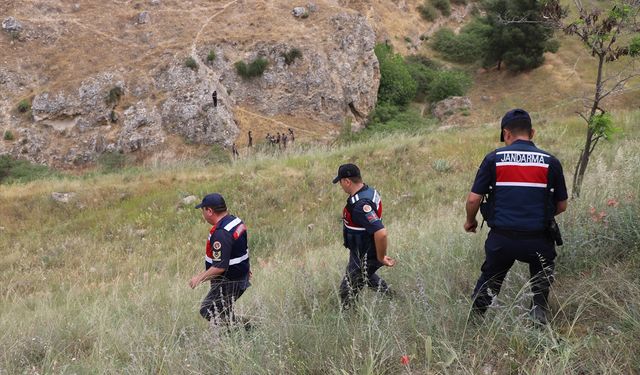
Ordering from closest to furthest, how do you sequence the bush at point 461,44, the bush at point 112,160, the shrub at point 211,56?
the bush at point 112,160 < the shrub at point 211,56 < the bush at point 461,44

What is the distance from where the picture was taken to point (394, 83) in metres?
27.2

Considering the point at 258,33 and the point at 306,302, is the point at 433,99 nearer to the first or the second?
the point at 258,33

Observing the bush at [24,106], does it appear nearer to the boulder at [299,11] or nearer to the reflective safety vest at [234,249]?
the boulder at [299,11]

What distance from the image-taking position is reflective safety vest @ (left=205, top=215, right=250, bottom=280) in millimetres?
4094

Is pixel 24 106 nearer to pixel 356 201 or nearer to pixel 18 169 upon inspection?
pixel 18 169

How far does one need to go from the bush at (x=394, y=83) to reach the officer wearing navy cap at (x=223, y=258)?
23.3 m

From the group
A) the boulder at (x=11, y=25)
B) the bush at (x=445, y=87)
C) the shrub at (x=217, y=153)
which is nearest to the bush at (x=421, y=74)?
the bush at (x=445, y=87)

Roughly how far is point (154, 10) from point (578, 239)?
84.5ft

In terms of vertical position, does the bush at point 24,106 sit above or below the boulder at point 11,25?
below

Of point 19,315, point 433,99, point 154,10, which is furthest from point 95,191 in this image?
point 433,99

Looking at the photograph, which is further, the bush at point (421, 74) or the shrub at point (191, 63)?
the bush at point (421, 74)

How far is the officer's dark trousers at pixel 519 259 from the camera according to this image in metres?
3.07

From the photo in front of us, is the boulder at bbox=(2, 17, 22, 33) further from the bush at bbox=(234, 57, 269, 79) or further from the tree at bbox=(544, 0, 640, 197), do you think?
the tree at bbox=(544, 0, 640, 197)

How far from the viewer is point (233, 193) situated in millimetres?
10781
